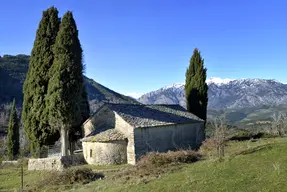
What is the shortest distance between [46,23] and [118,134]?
1477 cm

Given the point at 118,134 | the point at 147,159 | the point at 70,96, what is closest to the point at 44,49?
the point at 70,96

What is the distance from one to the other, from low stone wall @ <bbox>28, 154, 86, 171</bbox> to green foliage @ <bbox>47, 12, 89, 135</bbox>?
3.01 m

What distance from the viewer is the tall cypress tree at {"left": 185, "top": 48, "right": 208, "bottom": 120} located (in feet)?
133

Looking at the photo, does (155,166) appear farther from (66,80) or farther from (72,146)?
(72,146)

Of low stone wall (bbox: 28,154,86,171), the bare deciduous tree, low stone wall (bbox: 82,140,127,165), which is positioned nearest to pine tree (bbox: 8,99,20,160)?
low stone wall (bbox: 28,154,86,171)

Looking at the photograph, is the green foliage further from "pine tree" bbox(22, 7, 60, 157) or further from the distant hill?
the distant hill

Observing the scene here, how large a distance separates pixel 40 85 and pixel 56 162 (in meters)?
8.58

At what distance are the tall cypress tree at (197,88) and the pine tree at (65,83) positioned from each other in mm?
17763

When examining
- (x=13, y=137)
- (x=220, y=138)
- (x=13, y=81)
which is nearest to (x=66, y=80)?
(x=220, y=138)

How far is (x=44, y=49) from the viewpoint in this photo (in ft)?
101

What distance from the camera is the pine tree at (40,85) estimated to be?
29469mm

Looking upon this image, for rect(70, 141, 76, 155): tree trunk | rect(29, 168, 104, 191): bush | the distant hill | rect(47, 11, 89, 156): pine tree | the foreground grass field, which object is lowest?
rect(29, 168, 104, 191): bush

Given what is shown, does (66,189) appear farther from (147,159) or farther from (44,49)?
(44,49)

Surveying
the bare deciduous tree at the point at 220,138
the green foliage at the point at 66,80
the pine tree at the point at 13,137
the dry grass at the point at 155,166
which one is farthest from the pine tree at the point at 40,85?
the bare deciduous tree at the point at 220,138
